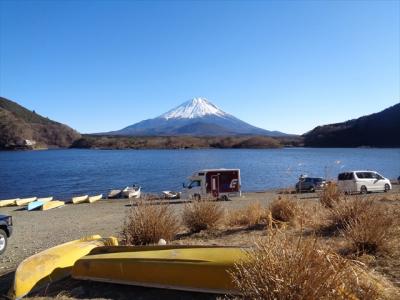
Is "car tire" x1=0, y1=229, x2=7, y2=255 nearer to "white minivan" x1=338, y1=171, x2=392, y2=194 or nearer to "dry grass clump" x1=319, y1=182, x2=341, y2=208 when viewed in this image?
"dry grass clump" x1=319, y1=182, x2=341, y2=208

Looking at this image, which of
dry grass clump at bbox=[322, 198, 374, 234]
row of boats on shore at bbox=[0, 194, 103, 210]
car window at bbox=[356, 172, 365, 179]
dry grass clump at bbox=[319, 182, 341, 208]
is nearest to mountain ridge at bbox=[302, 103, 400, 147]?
car window at bbox=[356, 172, 365, 179]

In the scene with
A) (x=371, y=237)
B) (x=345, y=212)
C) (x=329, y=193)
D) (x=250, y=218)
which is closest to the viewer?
(x=371, y=237)

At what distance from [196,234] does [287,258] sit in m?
6.24

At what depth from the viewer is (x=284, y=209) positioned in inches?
408

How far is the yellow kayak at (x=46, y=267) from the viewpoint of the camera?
21.0 feet

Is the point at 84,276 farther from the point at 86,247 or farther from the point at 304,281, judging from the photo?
the point at 304,281

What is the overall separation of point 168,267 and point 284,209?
5.18 metres

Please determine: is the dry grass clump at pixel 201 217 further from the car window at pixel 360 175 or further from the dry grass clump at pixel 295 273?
the car window at pixel 360 175

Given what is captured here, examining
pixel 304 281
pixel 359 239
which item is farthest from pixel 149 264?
pixel 359 239

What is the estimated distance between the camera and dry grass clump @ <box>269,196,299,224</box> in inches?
400

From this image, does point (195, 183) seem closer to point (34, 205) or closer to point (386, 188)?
point (34, 205)

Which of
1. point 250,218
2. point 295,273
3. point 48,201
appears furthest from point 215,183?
point 295,273

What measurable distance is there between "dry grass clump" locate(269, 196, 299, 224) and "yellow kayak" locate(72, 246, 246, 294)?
438cm

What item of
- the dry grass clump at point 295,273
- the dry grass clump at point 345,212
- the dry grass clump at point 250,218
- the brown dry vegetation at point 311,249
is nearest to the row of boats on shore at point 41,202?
the dry grass clump at point 250,218
